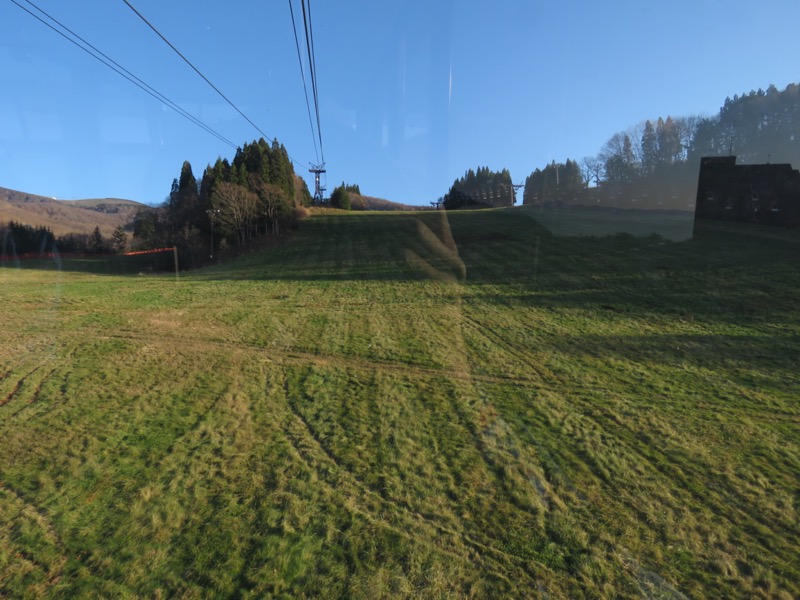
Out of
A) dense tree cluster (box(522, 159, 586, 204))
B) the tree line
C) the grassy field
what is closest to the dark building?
the tree line

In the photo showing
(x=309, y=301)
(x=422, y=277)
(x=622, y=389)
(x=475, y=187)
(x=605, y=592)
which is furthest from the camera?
(x=475, y=187)

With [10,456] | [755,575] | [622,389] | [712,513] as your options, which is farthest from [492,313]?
[10,456]

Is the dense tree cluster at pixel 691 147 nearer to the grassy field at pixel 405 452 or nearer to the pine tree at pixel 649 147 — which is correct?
the pine tree at pixel 649 147

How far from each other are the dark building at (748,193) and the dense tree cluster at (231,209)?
A: 38384mm

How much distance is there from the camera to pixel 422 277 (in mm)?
22016

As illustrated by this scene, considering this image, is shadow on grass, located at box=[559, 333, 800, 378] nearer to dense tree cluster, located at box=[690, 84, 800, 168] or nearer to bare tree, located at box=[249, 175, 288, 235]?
bare tree, located at box=[249, 175, 288, 235]

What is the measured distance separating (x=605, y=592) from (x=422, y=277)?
18.3 meters

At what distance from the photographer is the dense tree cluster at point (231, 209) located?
132 feet

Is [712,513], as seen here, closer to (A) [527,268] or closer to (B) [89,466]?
(B) [89,466]

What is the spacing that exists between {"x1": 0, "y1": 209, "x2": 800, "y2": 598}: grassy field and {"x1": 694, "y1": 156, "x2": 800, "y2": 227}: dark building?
21.2 meters

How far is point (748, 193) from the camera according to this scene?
110ft

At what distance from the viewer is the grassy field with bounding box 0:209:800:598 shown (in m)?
4.44

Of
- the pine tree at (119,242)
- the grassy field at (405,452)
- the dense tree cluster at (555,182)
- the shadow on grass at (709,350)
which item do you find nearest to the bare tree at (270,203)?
the grassy field at (405,452)

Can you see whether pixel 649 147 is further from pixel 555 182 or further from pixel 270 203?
pixel 270 203
